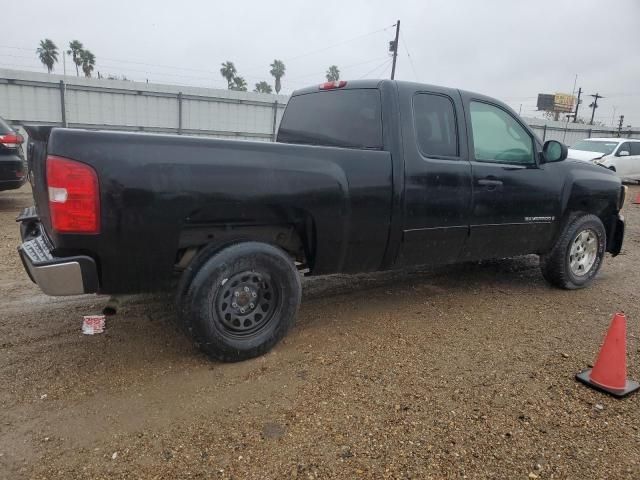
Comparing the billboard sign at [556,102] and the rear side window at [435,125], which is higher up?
the billboard sign at [556,102]

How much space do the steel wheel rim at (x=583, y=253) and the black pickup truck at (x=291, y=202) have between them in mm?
181

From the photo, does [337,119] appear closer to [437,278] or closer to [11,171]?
[437,278]

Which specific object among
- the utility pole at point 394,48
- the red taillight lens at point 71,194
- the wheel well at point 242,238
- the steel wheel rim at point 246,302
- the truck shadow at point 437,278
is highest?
the utility pole at point 394,48

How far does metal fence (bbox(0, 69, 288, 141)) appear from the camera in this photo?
1305 centimetres

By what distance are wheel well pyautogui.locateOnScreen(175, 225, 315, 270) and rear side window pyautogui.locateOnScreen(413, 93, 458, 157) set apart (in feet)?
4.07

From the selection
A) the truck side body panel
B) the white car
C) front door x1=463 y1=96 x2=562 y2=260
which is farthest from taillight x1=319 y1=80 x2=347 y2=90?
the white car

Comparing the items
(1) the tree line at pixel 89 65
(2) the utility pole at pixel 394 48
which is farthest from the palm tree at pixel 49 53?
(2) the utility pole at pixel 394 48

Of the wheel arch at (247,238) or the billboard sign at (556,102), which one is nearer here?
the wheel arch at (247,238)

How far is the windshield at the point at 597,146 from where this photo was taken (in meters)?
17.3

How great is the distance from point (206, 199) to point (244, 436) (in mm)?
1366

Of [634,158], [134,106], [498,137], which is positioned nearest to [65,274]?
[498,137]

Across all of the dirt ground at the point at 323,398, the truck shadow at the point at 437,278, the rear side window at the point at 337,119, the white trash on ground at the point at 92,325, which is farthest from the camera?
the truck shadow at the point at 437,278

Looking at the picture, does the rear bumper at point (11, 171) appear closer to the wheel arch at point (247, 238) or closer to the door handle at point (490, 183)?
the wheel arch at point (247, 238)

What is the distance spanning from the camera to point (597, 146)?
58.0 feet
